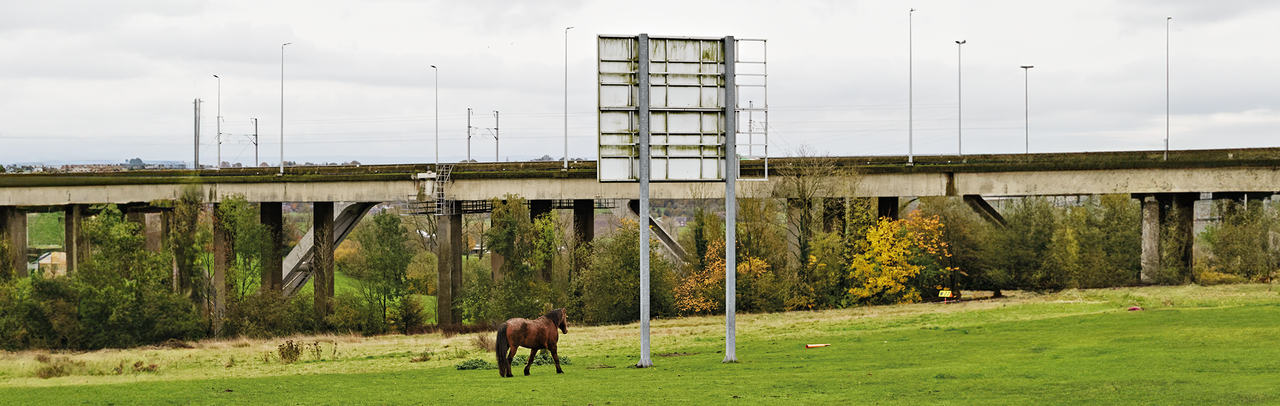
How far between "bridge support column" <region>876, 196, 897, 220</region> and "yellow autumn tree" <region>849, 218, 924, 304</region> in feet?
5.96

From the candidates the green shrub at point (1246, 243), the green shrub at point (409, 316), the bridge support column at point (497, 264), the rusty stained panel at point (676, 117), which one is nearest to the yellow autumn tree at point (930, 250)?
the green shrub at point (1246, 243)

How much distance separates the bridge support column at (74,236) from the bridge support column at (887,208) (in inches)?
1560

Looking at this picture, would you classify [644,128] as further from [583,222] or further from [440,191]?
[583,222]

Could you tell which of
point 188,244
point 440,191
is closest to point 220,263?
point 188,244

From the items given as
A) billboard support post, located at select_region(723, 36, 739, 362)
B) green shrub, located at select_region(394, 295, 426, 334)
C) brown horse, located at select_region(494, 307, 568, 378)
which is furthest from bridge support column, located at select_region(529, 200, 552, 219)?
brown horse, located at select_region(494, 307, 568, 378)

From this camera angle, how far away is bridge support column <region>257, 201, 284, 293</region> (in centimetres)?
4750

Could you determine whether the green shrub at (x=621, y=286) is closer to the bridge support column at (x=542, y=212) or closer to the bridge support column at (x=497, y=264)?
the bridge support column at (x=542, y=212)

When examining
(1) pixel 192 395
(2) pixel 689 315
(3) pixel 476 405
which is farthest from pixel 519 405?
(2) pixel 689 315

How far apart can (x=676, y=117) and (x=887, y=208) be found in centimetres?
2727

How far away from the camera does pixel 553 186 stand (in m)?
44.6

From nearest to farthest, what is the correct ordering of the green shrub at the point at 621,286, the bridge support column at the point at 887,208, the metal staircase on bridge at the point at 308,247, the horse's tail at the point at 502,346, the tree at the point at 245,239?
the horse's tail at the point at 502,346 → the green shrub at the point at 621,286 → the bridge support column at the point at 887,208 → the tree at the point at 245,239 → the metal staircase on bridge at the point at 308,247

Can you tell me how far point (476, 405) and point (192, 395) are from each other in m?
5.89

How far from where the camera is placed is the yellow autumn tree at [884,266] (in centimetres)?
4312

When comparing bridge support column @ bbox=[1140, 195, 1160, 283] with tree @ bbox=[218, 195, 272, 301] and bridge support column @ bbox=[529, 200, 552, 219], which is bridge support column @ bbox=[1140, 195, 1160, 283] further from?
tree @ bbox=[218, 195, 272, 301]
